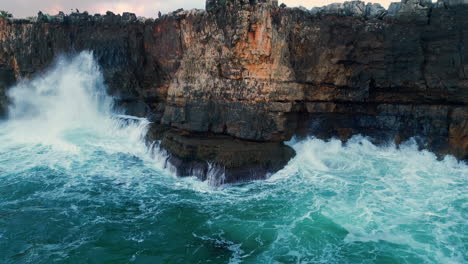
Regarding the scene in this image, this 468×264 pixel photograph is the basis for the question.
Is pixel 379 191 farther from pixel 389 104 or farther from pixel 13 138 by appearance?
pixel 13 138

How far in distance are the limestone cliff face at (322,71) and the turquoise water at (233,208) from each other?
143cm

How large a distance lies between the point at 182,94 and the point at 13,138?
1189 cm

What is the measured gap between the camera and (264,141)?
1617cm

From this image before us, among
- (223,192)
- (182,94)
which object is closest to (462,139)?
(223,192)

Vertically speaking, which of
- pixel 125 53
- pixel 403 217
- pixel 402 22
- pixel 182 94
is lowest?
pixel 403 217

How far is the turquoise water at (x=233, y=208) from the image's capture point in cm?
1028

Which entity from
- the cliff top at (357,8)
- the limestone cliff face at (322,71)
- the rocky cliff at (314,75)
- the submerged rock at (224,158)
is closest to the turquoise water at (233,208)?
the submerged rock at (224,158)

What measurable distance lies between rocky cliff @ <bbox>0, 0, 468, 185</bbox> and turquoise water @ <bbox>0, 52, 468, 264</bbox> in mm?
1318

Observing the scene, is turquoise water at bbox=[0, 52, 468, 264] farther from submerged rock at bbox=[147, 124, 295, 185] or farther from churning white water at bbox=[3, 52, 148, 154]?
churning white water at bbox=[3, 52, 148, 154]

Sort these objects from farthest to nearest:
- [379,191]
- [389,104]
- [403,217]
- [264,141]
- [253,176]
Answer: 1. [389,104]
2. [264,141]
3. [253,176]
4. [379,191]
5. [403,217]

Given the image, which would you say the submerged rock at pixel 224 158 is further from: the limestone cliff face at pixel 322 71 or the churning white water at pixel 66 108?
the churning white water at pixel 66 108

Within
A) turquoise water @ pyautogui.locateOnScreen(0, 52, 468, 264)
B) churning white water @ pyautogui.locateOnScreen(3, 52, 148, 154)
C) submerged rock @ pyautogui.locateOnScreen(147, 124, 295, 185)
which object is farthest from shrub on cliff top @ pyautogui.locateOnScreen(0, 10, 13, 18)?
submerged rock @ pyautogui.locateOnScreen(147, 124, 295, 185)

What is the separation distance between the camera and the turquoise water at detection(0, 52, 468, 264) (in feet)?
33.7

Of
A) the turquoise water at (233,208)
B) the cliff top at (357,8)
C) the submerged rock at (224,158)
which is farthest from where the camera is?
the submerged rock at (224,158)
